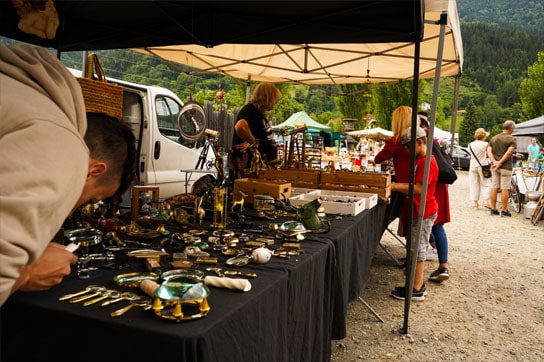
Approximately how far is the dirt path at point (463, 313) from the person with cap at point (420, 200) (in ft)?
0.44

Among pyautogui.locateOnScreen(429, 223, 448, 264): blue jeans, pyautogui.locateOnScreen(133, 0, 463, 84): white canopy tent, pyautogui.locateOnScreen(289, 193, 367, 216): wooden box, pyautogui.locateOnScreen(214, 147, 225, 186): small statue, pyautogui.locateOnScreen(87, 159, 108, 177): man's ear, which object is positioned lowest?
pyautogui.locateOnScreen(429, 223, 448, 264): blue jeans

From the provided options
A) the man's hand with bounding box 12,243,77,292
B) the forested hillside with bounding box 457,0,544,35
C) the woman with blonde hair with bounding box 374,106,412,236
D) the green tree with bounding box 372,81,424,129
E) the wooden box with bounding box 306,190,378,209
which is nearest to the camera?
the man's hand with bounding box 12,243,77,292

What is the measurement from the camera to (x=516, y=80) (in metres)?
69.1

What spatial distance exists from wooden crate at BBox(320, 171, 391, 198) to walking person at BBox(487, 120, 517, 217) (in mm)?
5726

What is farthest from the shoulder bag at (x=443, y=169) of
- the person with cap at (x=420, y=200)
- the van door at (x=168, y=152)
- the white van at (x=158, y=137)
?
the van door at (x=168, y=152)

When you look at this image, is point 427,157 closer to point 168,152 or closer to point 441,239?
point 441,239

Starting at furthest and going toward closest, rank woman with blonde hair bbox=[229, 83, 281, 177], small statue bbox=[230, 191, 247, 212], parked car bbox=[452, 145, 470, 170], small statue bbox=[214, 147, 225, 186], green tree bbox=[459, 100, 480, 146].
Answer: green tree bbox=[459, 100, 480, 146] < parked car bbox=[452, 145, 470, 170] < woman with blonde hair bbox=[229, 83, 281, 177] < small statue bbox=[230, 191, 247, 212] < small statue bbox=[214, 147, 225, 186]

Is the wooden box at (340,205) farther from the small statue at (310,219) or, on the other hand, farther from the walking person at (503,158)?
the walking person at (503,158)

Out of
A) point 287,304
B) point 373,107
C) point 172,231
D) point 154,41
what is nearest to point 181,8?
point 154,41

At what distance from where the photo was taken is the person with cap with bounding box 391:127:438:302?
10.7 feet

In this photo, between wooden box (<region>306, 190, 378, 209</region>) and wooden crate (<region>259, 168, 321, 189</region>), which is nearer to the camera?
wooden box (<region>306, 190, 378, 209</region>)

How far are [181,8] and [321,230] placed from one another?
2022 mm

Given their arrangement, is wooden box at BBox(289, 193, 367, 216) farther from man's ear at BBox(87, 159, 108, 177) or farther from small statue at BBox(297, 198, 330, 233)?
man's ear at BBox(87, 159, 108, 177)

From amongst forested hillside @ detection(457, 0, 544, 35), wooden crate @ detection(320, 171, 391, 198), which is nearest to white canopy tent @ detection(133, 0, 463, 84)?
wooden crate @ detection(320, 171, 391, 198)
